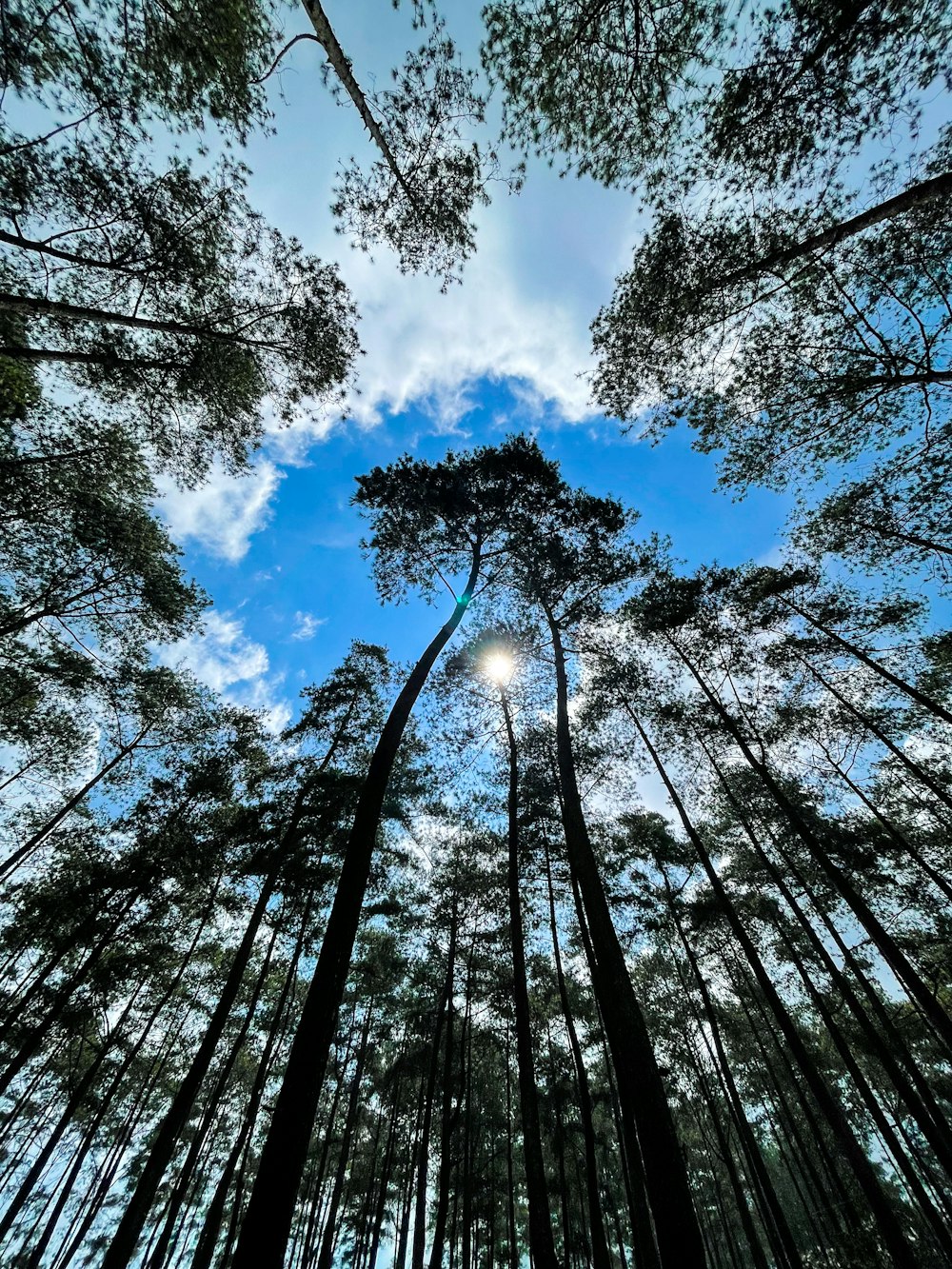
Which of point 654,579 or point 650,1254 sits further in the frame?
point 654,579

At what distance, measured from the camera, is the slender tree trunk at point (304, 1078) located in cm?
346

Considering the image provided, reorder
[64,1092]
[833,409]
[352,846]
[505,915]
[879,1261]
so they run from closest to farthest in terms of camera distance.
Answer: [352,846] < [879,1261] < [833,409] < [505,915] < [64,1092]

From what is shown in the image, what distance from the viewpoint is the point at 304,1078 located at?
13.7 feet

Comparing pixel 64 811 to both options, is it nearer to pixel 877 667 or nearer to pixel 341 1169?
pixel 341 1169

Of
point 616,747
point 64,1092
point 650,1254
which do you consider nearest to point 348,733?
point 616,747

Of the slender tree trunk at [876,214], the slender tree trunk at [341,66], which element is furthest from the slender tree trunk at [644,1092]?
the slender tree trunk at [341,66]

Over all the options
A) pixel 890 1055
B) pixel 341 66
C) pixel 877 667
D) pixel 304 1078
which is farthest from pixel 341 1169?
pixel 341 66

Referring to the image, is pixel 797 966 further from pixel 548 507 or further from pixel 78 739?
pixel 78 739

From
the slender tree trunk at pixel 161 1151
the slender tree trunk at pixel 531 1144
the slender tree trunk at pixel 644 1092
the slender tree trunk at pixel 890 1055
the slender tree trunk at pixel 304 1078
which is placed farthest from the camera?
the slender tree trunk at pixel 890 1055

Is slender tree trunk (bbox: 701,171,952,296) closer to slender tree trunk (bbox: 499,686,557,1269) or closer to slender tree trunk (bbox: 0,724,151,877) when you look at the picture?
slender tree trunk (bbox: 499,686,557,1269)

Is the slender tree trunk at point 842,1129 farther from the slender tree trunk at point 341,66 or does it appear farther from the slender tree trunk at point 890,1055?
the slender tree trunk at point 341,66

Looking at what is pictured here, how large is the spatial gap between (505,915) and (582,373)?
16.8 meters

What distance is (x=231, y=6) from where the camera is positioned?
6312 mm

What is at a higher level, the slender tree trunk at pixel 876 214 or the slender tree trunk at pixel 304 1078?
the slender tree trunk at pixel 876 214
